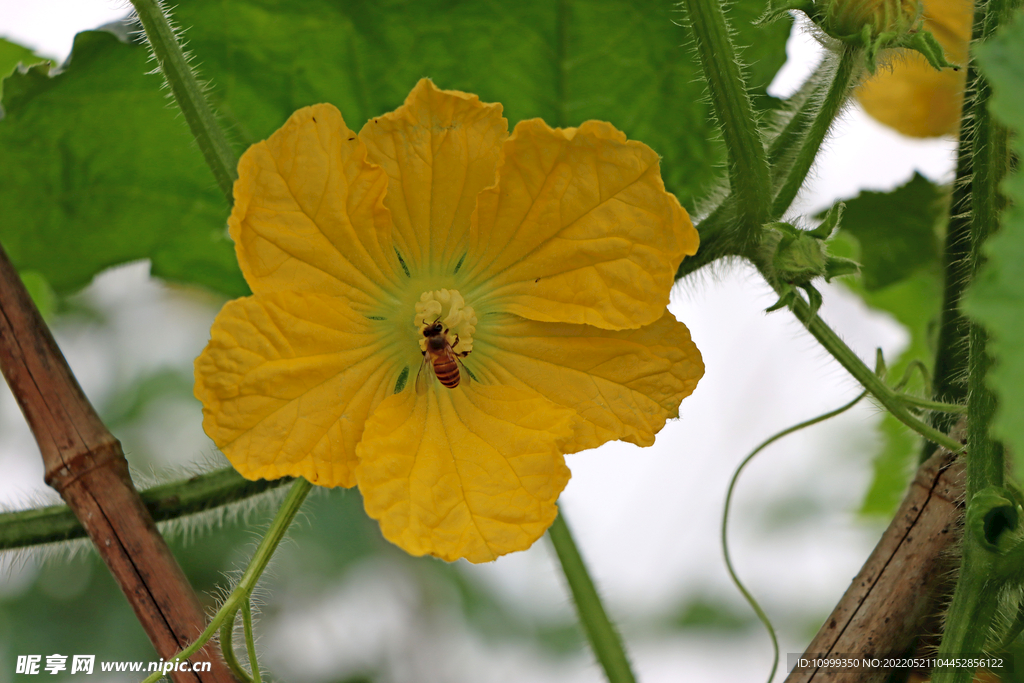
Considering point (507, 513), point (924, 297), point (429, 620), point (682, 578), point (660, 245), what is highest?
point (660, 245)

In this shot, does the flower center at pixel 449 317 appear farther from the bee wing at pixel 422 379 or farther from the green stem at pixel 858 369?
the green stem at pixel 858 369

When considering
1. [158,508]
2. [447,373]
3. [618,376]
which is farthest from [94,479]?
[618,376]

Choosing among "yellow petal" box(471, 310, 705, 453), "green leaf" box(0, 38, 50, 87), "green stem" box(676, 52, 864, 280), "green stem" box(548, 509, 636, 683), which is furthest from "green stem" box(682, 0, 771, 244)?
"green leaf" box(0, 38, 50, 87)

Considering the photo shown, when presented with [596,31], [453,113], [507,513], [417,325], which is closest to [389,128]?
[453,113]

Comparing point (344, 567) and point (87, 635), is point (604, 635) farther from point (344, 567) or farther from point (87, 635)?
point (87, 635)

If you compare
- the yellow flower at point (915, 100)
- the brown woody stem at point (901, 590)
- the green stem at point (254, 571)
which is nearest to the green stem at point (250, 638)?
the green stem at point (254, 571)
